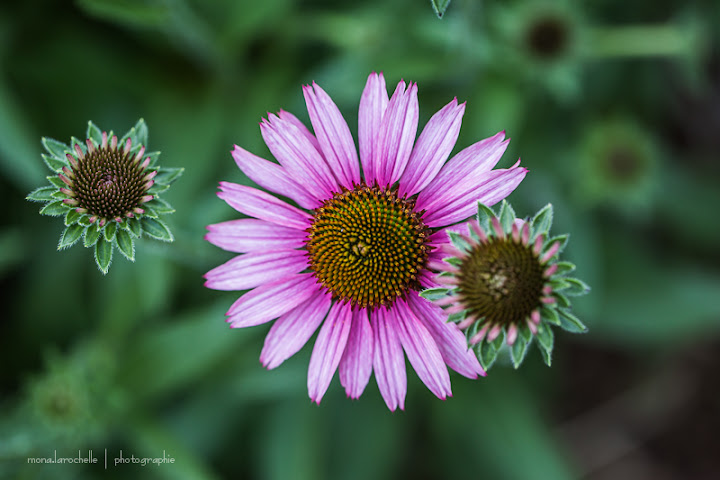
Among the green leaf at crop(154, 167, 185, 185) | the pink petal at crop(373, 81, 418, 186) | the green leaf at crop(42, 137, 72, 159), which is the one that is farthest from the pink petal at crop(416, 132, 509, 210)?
the green leaf at crop(42, 137, 72, 159)

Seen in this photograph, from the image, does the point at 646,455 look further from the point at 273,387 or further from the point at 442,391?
the point at 442,391

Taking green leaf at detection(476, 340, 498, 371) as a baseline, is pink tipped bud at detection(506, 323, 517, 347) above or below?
above

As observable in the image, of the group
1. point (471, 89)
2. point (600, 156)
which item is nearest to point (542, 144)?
point (600, 156)

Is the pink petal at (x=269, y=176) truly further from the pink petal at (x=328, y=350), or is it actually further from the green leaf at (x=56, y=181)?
the green leaf at (x=56, y=181)

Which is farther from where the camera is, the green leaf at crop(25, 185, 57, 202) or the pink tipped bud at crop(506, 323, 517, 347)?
the green leaf at crop(25, 185, 57, 202)

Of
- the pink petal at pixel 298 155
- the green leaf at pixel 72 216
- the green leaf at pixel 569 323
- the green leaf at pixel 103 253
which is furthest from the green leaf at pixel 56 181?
the green leaf at pixel 569 323

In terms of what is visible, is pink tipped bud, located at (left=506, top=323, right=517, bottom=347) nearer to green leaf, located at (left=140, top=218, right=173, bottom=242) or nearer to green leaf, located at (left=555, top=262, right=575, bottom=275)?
green leaf, located at (left=555, top=262, right=575, bottom=275)
